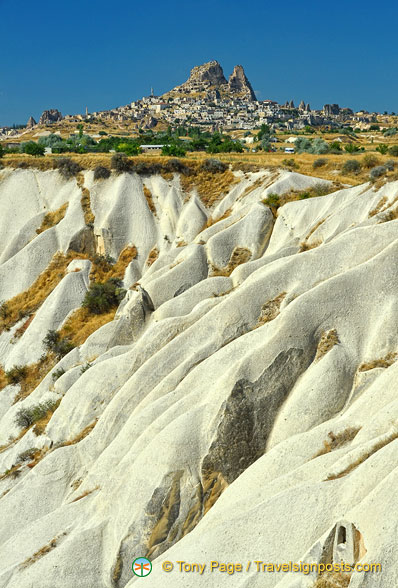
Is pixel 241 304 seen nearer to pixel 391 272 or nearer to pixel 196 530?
pixel 391 272

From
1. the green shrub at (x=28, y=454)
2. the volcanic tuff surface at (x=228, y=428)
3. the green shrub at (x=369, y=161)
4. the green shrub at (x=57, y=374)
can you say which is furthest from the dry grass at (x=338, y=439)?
the green shrub at (x=369, y=161)

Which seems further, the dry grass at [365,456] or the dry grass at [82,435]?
the dry grass at [82,435]

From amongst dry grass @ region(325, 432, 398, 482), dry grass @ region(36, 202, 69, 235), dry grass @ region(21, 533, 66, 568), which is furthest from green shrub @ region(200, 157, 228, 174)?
dry grass @ region(325, 432, 398, 482)

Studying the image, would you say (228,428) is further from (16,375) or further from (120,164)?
(120,164)

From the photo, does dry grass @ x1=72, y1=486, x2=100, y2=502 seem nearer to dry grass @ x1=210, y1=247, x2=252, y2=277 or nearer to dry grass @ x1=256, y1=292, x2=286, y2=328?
dry grass @ x1=256, y1=292, x2=286, y2=328

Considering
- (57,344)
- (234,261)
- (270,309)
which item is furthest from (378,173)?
(57,344)

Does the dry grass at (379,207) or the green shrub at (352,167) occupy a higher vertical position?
the green shrub at (352,167)

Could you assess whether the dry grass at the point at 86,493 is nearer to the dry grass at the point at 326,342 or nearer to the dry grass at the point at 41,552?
the dry grass at the point at 41,552
